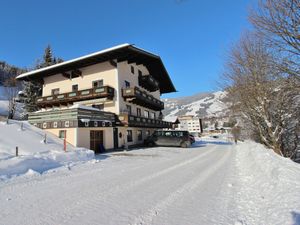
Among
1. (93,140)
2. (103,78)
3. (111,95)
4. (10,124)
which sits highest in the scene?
(103,78)

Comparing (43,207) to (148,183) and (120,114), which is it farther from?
(120,114)

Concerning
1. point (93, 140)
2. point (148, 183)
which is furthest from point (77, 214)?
point (93, 140)

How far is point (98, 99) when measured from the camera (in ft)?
71.1

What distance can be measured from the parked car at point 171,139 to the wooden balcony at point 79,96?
762 centimetres

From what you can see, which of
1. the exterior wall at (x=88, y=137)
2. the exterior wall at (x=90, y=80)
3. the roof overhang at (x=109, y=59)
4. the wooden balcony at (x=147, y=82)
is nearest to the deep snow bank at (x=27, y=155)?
the exterior wall at (x=88, y=137)

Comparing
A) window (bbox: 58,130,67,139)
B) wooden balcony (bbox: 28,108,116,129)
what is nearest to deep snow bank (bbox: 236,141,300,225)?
wooden balcony (bbox: 28,108,116,129)

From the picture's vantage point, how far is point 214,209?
4262 millimetres

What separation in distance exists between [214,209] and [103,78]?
20768 mm

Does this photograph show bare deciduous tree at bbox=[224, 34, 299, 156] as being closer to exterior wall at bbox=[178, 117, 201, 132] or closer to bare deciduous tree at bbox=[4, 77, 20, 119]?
bare deciduous tree at bbox=[4, 77, 20, 119]

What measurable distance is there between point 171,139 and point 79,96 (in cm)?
1235

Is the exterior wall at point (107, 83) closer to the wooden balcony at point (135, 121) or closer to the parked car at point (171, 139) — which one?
the wooden balcony at point (135, 121)

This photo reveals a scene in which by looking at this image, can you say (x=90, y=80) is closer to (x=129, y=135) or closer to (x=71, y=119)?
(x=129, y=135)

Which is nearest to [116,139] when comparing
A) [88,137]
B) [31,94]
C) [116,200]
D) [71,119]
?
[88,137]

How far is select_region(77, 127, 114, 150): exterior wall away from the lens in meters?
16.5
